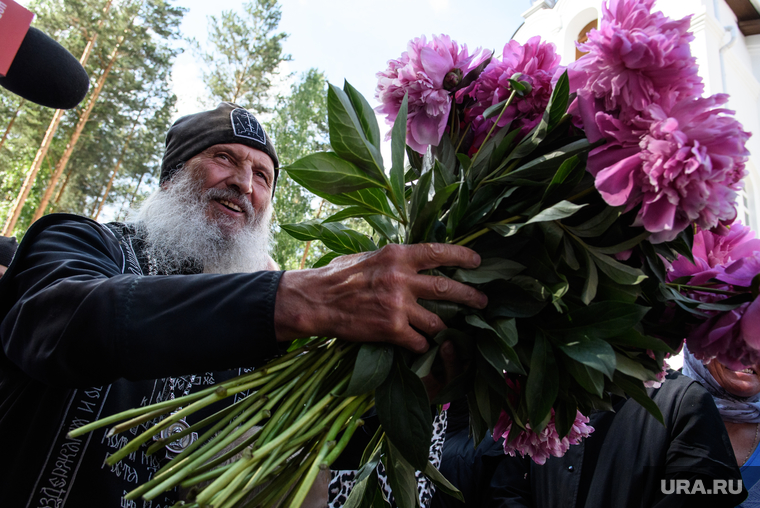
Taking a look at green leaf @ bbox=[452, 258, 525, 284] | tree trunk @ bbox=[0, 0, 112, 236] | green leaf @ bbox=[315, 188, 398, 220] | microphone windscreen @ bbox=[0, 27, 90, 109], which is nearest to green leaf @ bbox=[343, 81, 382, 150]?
green leaf @ bbox=[315, 188, 398, 220]

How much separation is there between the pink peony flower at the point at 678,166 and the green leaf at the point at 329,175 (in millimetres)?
464

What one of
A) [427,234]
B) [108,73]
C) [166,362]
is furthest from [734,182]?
[108,73]

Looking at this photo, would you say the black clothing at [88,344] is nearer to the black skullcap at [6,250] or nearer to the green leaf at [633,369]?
the green leaf at [633,369]

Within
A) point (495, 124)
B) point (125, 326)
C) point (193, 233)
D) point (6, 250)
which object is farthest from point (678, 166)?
point (6, 250)

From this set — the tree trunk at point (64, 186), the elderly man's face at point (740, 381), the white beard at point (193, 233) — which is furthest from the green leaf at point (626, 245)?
the tree trunk at point (64, 186)

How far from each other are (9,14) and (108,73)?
19009 mm

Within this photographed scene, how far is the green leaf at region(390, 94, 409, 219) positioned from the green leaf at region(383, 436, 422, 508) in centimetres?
52

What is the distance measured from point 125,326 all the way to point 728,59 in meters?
11.7

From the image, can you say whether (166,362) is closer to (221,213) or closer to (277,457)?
(277,457)

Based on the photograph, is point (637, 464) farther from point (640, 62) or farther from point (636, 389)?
point (640, 62)

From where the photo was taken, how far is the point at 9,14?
6.79 feet

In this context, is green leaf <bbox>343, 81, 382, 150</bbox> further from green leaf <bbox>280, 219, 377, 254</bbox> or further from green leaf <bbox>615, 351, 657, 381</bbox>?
green leaf <bbox>615, 351, 657, 381</bbox>

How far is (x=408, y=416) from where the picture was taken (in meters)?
0.97

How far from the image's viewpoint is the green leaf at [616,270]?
930 mm
